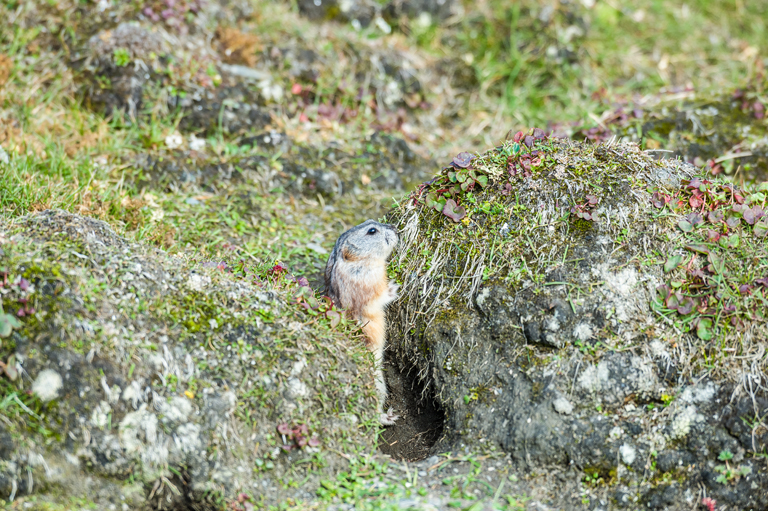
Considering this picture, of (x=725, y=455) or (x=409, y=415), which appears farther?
(x=409, y=415)

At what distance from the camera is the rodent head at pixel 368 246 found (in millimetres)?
5160

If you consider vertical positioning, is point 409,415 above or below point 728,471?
below

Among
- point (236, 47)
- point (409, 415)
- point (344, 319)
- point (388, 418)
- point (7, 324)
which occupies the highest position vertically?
point (236, 47)

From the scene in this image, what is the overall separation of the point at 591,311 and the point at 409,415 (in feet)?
5.72

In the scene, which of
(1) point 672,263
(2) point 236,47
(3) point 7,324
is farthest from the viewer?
(2) point 236,47

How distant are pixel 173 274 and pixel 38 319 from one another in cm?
89

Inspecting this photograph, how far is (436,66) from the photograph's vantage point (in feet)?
28.8

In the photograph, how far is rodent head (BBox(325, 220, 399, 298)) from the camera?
16.9 ft

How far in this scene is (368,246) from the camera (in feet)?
16.9

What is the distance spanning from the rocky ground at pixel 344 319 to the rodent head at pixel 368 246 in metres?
0.15

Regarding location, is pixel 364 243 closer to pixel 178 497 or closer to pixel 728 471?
pixel 178 497

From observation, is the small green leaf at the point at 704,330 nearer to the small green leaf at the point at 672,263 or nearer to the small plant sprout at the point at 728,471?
the small green leaf at the point at 672,263

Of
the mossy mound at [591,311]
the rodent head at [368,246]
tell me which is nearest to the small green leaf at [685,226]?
the mossy mound at [591,311]

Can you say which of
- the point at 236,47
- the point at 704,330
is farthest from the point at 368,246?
the point at 236,47
